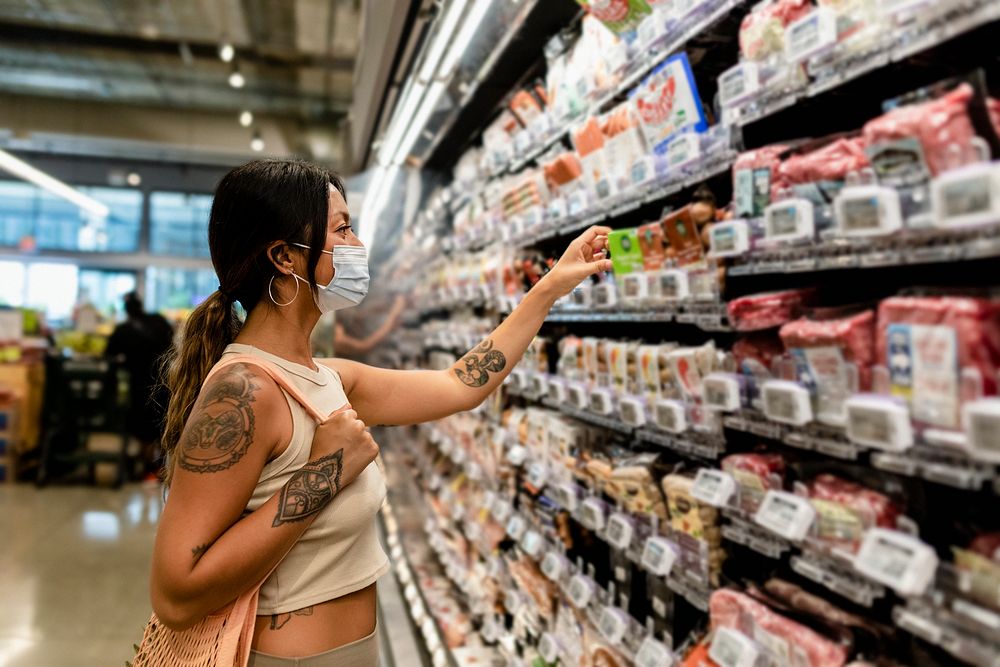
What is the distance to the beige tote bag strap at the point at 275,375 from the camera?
1.27 meters

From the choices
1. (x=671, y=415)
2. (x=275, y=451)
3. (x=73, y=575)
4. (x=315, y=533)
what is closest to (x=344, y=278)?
(x=275, y=451)

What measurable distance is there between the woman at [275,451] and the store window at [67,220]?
1258cm

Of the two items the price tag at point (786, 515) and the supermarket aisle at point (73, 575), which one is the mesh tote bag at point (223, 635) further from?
the supermarket aisle at point (73, 575)

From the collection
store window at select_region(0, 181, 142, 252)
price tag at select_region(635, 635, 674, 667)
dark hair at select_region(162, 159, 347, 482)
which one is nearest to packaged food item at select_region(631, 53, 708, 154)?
dark hair at select_region(162, 159, 347, 482)

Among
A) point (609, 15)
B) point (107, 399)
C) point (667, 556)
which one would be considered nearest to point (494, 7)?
point (609, 15)

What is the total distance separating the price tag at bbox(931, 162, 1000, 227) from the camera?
2.79 feet

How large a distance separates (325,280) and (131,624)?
10.8 ft

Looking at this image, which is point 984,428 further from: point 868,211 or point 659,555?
point 659,555

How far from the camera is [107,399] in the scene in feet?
22.5

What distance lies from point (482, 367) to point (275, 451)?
Answer: 661 millimetres

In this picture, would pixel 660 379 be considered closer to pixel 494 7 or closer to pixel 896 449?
pixel 896 449

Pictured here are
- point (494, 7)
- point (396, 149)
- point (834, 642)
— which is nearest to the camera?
point (834, 642)

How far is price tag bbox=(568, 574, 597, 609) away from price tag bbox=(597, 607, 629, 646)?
4.4 inches

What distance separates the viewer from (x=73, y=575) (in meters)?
4.39
